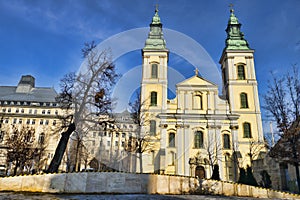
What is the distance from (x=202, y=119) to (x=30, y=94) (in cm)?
4165

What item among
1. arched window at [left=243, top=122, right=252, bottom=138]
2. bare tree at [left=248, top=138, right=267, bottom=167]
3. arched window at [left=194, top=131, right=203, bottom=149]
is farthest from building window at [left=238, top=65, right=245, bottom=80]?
arched window at [left=194, top=131, right=203, bottom=149]

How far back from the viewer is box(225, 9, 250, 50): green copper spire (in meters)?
41.0

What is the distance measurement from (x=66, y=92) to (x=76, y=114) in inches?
68.2

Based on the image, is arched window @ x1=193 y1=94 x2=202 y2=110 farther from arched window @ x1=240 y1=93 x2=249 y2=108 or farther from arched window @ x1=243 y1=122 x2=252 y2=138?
arched window @ x1=243 y1=122 x2=252 y2=138

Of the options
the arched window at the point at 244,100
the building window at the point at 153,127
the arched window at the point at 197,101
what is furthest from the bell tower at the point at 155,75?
the arched window at the point at 244,100

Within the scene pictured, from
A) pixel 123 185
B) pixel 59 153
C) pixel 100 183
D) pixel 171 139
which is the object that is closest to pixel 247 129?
pixel 171 139

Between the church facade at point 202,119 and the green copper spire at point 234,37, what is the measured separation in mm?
331

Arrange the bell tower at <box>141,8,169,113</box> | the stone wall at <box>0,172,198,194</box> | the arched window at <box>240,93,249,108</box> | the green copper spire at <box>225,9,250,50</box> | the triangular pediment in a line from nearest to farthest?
the stone wall at <box>0,172,198,194</box>
the bell tower at <box>141,8,169,113</box>
the arched window at <box>240,93,249,108</box>
the triangular pediment
the green copper spire at <box>225,9,250,50</box>

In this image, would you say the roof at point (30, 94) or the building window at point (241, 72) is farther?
the roof at point (30, 94)

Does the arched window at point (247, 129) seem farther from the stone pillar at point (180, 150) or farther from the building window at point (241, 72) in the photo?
the stone pillar at point (180, 150)

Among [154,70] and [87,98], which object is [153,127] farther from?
[87,98]

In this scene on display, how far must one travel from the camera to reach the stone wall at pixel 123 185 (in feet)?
34.2

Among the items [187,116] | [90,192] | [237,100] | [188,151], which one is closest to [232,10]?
[237,100]

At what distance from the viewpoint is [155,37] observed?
140 feet
